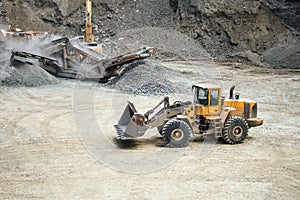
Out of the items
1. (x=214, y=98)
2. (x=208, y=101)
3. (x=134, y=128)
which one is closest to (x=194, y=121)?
(x=208, y=101)

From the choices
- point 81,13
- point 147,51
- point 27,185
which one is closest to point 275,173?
point 27,185

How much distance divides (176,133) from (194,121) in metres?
0.51

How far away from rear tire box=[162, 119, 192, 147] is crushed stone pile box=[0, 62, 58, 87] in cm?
765

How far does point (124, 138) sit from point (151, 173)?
144cm

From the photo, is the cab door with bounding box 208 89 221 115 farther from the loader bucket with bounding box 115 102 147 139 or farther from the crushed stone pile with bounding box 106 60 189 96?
the crushed stone pile with bounding box 106 60 189 96

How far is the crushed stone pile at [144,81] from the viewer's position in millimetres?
14891

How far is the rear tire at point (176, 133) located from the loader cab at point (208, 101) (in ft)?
1.56

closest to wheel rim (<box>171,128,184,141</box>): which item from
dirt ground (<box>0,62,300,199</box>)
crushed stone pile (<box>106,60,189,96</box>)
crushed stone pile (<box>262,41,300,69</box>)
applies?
dirt ground (<box>0,62,300,199</box>)

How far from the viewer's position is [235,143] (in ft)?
31.9

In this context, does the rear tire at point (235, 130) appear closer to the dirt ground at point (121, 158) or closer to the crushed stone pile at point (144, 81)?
the dirt ground at point (121, 158)

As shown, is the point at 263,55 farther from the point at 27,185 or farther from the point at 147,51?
the point at 27,185

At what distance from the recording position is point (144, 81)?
15.2 metres

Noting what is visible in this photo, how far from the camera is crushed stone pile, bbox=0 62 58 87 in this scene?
15492 mm

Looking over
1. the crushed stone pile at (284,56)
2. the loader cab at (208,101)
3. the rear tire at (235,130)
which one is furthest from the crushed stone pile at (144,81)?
the crushed stone pile at (284,56)
